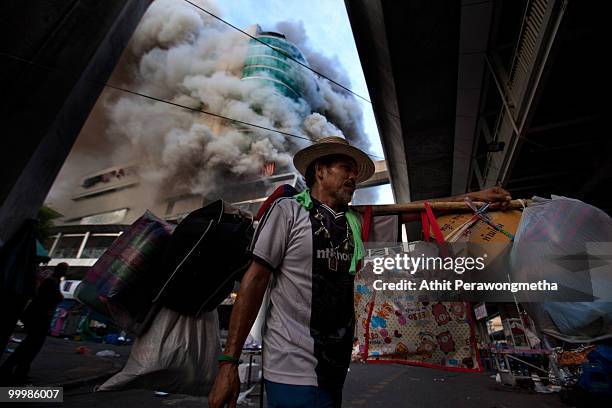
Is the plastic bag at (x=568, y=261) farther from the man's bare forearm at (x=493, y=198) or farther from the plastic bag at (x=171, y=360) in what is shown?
the plastic bag at (x=171, y=360)

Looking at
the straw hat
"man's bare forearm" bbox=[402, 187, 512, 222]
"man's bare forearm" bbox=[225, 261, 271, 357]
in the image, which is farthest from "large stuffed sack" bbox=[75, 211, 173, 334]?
"man's bare forearm" bbox=[402, 187, 512, 222]

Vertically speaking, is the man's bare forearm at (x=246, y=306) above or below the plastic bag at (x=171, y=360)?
above

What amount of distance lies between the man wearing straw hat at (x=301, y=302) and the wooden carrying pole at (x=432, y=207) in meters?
0.30

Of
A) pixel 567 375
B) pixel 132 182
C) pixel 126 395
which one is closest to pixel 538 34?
pixel 567 375

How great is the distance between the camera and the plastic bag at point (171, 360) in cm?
149

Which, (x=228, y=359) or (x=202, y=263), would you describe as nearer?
(x=228, y=359)

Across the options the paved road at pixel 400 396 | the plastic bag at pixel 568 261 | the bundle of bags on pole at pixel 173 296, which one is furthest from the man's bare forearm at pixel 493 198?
the paved road at pixel 400 396

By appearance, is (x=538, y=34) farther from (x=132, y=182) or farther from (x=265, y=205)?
(x=132, y=182)

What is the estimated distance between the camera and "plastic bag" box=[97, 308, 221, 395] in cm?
149

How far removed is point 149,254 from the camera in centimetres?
175

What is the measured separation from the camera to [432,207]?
201 centimetres

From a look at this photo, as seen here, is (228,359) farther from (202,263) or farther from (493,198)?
(493,198)

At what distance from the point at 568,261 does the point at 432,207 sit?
743mm

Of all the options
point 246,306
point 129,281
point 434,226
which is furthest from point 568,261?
Answer: point 129,281
